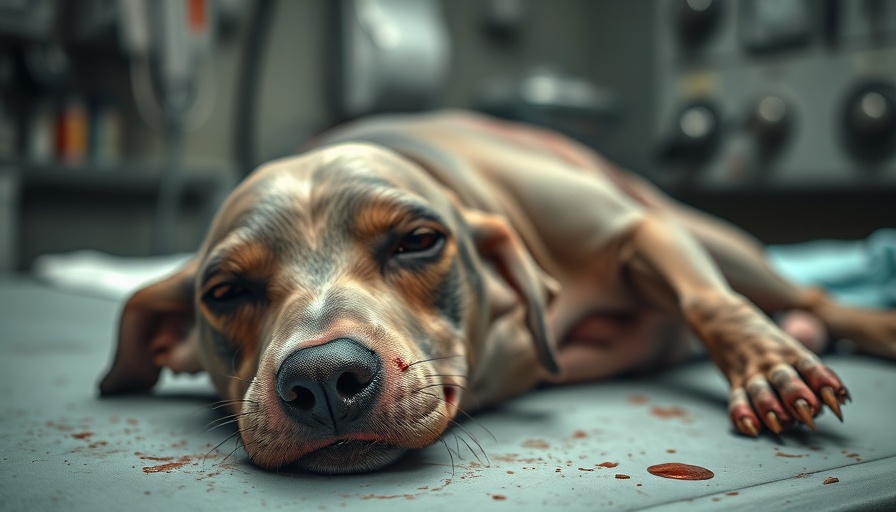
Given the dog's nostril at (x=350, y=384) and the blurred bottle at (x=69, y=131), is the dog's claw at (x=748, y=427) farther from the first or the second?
the blurred bottle at (x=69, y=131)

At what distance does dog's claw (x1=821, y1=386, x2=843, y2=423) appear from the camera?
886 millimetres

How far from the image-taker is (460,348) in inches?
37.7

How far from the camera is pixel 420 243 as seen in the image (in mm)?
975

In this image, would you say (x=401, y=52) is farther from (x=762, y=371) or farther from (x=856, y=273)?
(x=762, y=371)

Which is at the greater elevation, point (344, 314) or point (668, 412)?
point (344, 314)

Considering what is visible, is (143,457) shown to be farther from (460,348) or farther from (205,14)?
(205,14)

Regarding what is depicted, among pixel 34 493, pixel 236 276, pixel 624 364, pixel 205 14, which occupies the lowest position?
pixel 624 364

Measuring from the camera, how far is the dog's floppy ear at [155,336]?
110cm

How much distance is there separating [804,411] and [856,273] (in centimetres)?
138

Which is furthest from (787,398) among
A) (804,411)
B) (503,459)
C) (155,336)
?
(155,336)

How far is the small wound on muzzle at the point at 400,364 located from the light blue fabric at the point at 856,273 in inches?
58.3

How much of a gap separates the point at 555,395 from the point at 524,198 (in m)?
0.39

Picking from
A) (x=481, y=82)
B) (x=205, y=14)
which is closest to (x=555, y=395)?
(x=205, y=14)

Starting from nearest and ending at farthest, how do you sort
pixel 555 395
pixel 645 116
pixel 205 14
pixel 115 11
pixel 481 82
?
pixel 555 395 → pixel 205 14 → pixel 115 11 → pixel 645 116 → pixel 481 82
